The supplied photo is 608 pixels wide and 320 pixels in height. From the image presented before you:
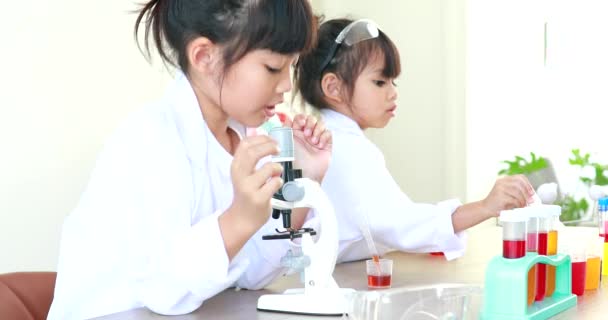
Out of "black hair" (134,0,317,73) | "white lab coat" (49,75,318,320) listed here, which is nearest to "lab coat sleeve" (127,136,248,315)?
"white lab coat" (49,75,318,320)

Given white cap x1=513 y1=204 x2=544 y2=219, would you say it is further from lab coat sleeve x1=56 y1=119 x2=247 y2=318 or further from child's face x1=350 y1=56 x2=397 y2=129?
child's face x1=350 y1=56 x2=397 y2=129

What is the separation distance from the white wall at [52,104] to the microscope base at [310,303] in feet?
4.76

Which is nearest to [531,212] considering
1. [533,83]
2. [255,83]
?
[255,83]

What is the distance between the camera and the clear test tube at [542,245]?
1.38 m

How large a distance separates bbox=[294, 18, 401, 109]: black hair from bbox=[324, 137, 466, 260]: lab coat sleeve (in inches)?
8.7

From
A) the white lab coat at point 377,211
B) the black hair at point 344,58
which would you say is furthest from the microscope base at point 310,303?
the black hair at point 344,58

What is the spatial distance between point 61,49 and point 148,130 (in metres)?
1.38

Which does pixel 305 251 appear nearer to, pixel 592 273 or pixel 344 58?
pixel 592 273

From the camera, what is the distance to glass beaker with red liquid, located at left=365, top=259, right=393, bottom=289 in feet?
5.19

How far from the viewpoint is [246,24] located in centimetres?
150

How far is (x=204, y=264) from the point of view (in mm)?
1311

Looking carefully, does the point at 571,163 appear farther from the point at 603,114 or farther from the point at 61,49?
the point at 61,49

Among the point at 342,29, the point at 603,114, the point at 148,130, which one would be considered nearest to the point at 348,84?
the point at 342,29

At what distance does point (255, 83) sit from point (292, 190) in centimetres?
26
